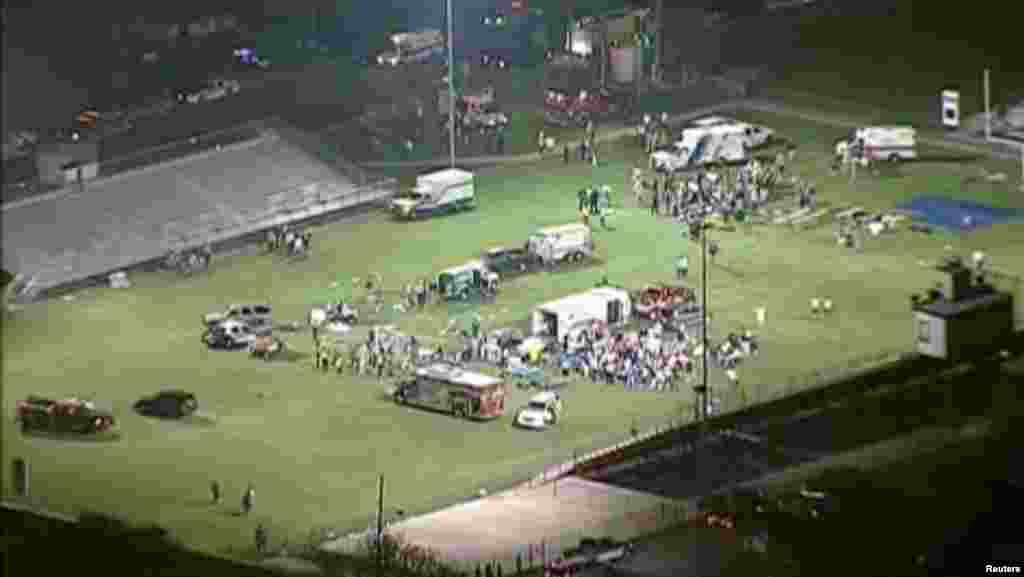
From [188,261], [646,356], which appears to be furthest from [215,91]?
[646,356]

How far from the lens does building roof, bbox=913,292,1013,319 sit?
2308 cm

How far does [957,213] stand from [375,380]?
20.4 ft

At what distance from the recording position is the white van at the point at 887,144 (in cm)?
2919

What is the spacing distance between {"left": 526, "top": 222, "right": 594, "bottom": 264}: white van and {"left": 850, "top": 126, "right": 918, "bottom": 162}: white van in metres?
3.75

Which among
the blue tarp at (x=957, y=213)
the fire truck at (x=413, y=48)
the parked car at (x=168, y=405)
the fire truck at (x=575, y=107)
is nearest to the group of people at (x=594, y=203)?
the blue tarp at (x=957, y=213)

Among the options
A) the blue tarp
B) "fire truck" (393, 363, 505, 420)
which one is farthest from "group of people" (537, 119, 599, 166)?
"fire truck" (393, 363, 505, 420)

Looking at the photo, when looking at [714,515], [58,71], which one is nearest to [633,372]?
[714,515]

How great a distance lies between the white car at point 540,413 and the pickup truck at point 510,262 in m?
3.66

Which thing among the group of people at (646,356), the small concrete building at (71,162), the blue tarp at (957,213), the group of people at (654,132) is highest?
the small concrete building at (71,162)

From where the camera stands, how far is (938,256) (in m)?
26.0

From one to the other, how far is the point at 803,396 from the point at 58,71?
6507 mm

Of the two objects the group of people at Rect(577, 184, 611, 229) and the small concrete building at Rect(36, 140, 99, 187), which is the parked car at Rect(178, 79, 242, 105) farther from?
the group of people at Rect(577, 184, 611, 229)

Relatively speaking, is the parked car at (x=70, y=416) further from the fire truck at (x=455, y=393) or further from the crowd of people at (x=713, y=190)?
the crowd of people at (x=713, y=190)

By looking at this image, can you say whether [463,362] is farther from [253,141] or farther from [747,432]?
[253,141]
